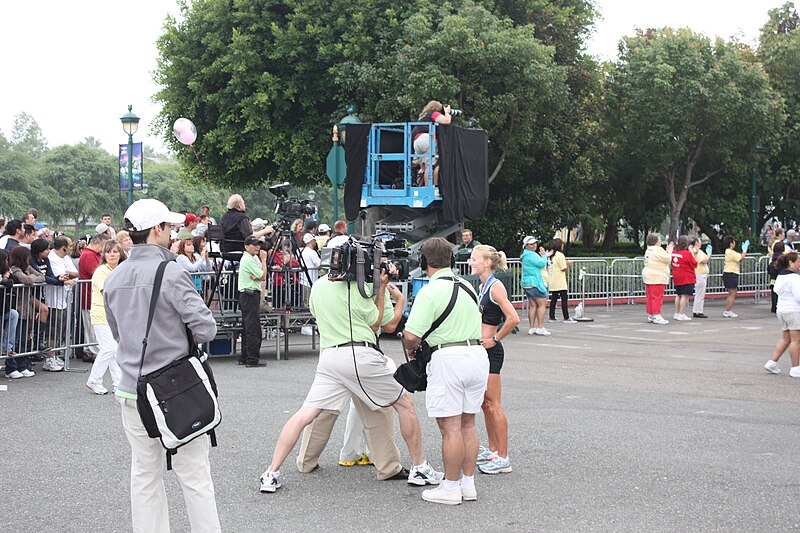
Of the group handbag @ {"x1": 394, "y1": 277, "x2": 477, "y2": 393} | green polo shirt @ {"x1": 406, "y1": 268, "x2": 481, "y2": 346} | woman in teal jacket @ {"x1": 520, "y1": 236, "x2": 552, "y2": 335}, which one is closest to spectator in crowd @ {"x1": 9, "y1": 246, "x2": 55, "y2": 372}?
handbag @ {"x1": 394, "y1": 277, "x2": 477, "y2": 393}

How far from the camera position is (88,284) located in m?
13.1

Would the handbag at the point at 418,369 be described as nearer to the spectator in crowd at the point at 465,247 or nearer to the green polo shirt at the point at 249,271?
the green polo shirt at the point at 249,271

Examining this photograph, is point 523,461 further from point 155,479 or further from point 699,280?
point 699,280

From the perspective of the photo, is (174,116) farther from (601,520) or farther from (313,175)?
(601,520)

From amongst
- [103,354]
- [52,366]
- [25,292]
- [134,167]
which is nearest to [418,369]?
[103,354]

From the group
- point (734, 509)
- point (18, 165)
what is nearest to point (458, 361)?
point (734, 509)

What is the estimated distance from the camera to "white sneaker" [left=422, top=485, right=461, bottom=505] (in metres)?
6.34

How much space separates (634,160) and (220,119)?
14.9 m

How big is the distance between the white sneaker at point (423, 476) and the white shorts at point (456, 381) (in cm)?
64

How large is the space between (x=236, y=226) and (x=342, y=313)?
7466mm

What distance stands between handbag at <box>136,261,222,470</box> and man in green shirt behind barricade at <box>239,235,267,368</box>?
8.02 m

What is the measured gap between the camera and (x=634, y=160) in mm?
34188

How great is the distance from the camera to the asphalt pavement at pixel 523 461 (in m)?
6.01

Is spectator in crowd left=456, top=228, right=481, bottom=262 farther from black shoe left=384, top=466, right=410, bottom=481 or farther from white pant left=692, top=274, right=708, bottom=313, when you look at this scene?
black shoe left=384, top=466, right=410, bottom=481
